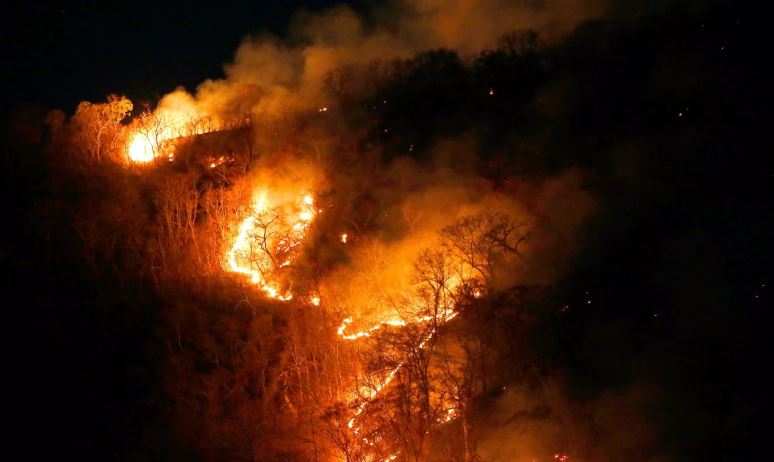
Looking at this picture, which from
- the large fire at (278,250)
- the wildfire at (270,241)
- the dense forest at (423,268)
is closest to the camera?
the dense forest at (423,268)

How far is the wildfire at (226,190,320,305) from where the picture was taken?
1706 centimetres

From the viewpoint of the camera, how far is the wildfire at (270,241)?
17062 millimetres

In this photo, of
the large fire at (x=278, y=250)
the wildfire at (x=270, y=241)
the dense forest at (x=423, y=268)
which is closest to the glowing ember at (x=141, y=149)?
the dense forest at (x=423, y=268)

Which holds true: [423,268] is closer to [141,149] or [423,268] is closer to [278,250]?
[278,250]

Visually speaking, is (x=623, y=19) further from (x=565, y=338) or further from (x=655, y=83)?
(x=565, y=338)

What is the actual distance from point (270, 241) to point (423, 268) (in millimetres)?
5202

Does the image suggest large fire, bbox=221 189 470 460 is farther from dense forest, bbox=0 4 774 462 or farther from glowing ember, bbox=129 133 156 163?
glowing ember, bbox=129 133 156 163

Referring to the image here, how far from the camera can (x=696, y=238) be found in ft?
48.9

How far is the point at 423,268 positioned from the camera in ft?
48.3

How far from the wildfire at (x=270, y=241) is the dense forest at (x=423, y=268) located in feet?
0.24

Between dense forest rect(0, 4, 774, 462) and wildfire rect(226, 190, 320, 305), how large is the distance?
7cm

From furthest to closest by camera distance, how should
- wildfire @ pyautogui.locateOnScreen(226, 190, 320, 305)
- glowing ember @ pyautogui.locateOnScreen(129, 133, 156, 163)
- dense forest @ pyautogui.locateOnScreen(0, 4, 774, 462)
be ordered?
glowing ember @ pyautogui.locateOnScreen(129, 133, 156, 163) < wildfire @ pyautogui.locateOnScreen(226, 190, 320, 305) < dense forest @ pyautogui.locateOnScreen(0, 4, 774, 462)

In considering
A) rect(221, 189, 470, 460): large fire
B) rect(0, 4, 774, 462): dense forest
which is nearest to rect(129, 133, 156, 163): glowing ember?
rect(0, 4, 774, 462): dense forest

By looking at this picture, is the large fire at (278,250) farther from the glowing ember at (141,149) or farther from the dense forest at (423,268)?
the glowing ember at (141,149)
